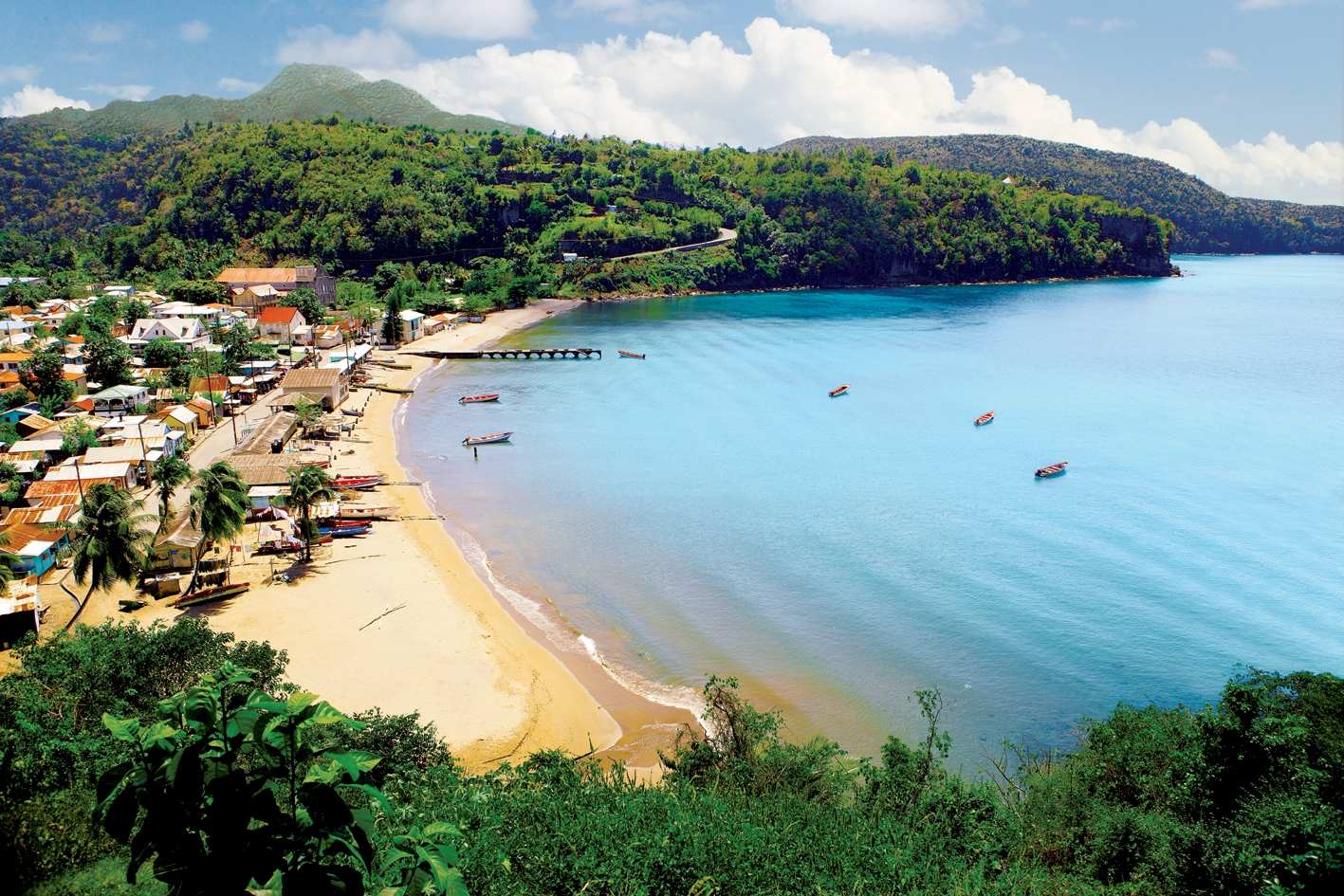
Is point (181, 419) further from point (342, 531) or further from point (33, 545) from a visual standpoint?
point (33, 545)

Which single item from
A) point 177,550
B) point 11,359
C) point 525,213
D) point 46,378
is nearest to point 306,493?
point 177,550

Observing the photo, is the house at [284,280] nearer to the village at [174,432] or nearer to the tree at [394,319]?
the tree at [394,319]

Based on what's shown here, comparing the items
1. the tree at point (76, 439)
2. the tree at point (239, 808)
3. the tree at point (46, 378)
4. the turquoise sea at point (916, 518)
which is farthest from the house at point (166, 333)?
the tree at point (239, 808)

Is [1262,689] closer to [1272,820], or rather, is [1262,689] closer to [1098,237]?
[1272,820]

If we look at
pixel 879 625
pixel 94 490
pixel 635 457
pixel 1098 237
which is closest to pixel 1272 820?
pixel 879 625

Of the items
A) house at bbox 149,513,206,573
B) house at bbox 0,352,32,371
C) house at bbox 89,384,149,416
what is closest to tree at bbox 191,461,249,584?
house at bbox 149,513,206,573

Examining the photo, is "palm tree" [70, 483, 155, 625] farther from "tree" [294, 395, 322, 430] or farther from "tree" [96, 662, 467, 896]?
"tree" [96, 662, 467, 896]
